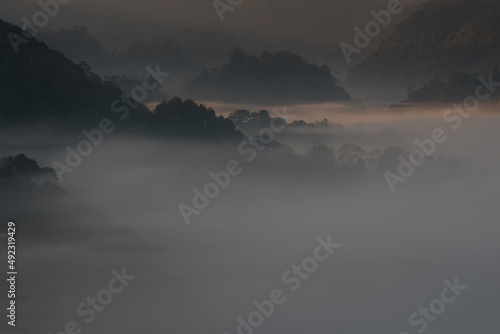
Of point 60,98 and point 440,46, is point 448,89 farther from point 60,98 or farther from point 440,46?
point 60,98

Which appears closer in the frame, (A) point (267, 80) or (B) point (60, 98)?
(B) point (60, 98)

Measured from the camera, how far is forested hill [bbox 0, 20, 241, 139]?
32.4m

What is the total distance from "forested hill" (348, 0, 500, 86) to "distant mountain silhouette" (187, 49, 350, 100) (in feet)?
16.7

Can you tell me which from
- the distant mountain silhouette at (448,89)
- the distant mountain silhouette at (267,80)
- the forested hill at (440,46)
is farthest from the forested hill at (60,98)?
the forested hill at (440,46)

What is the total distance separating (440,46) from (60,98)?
29147 millimetres

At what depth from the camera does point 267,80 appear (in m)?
51.9

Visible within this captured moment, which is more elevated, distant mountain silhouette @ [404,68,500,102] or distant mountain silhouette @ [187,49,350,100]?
distant mountain silhouette @ [404,68,500,102]

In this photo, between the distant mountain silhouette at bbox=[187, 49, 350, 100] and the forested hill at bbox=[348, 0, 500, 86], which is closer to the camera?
the distant mountain silhouette at bbox=[187, 49, 350, 100]

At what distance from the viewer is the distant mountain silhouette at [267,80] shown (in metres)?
50.9

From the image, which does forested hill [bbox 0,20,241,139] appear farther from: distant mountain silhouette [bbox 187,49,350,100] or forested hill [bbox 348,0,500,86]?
forested hill [bbox 348,0,500,86]

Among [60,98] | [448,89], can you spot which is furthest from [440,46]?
[60,98]

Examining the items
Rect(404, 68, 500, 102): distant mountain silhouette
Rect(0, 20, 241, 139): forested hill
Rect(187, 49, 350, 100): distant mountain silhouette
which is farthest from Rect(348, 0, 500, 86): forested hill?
Rect(0, 20, 241, 139): forested hill

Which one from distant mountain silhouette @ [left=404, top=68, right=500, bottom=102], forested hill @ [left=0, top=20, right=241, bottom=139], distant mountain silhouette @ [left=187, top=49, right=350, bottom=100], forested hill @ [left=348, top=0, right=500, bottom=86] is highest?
forested hill @ [left=348, top=0, right=500, bottom=86]

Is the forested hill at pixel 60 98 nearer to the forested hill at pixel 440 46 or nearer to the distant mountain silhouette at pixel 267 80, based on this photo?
the distant mountain silhouette at pixel 267 80
